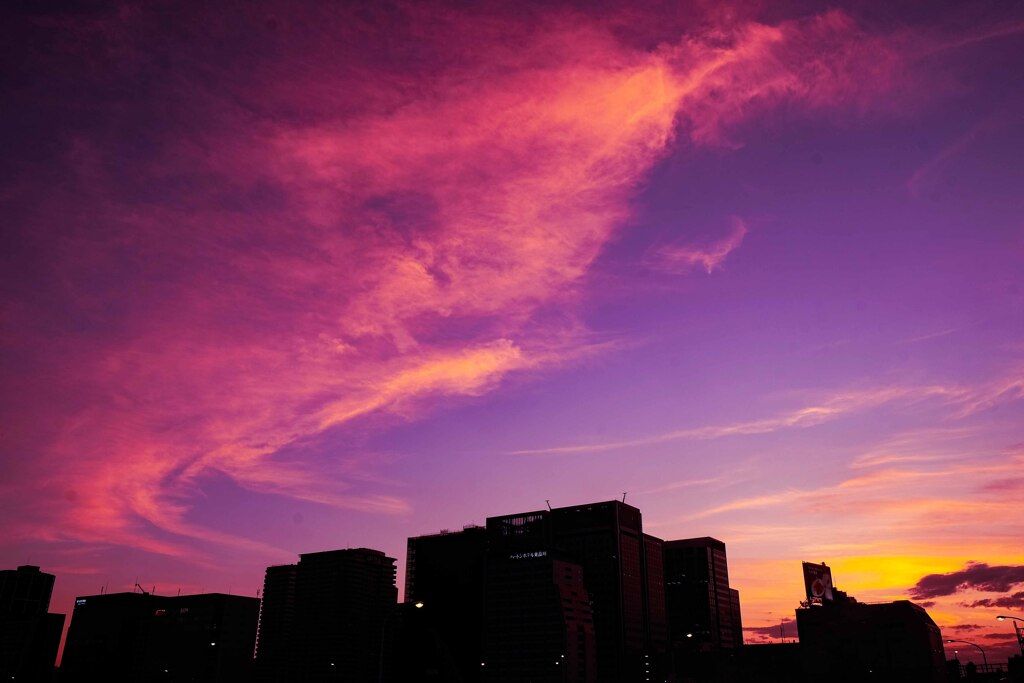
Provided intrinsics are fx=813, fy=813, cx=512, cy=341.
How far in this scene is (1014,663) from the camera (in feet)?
600
